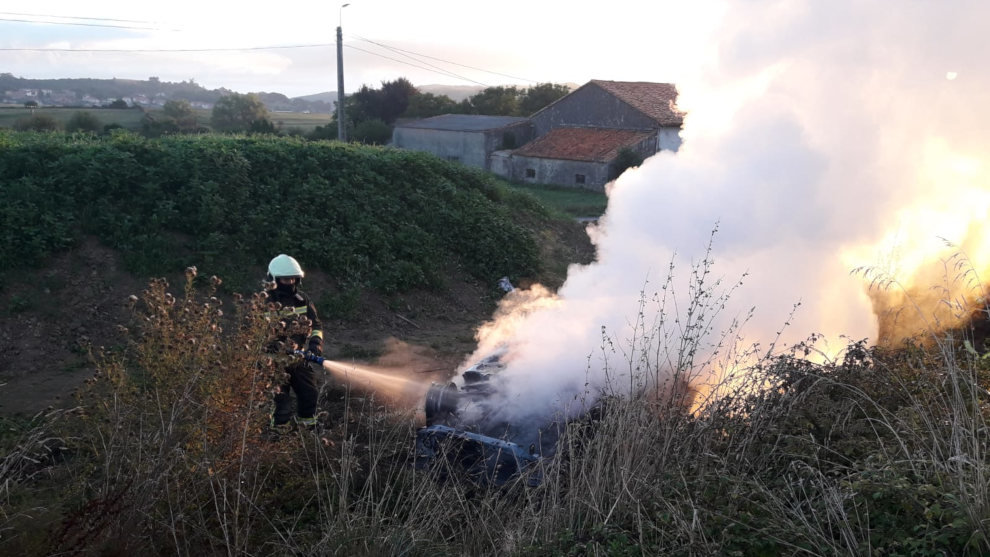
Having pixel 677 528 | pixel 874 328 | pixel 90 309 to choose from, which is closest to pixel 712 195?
pixel 874 328

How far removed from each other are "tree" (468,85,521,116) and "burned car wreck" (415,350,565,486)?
43.0 meters

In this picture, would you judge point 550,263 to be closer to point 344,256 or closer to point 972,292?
point 344,256

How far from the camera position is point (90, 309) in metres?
10.7

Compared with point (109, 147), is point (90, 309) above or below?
below

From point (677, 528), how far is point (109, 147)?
519 inches

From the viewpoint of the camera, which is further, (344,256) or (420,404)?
(344,256)

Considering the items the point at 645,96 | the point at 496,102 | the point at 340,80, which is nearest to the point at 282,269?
the point at 340,80

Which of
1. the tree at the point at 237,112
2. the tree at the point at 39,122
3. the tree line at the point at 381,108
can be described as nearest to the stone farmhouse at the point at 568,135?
the tree line at the point at 381,108

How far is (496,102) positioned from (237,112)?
55.8 feet

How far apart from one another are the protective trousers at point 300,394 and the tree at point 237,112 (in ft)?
132

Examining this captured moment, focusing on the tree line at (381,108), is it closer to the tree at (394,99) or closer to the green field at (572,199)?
the tree at (394,99)

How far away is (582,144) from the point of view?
1345 inches

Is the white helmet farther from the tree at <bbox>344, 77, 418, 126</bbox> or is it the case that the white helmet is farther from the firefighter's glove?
the tree at <bbox>344, 77, 418, 126</bbox>

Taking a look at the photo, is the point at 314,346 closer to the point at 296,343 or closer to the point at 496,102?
the point at 296,343
